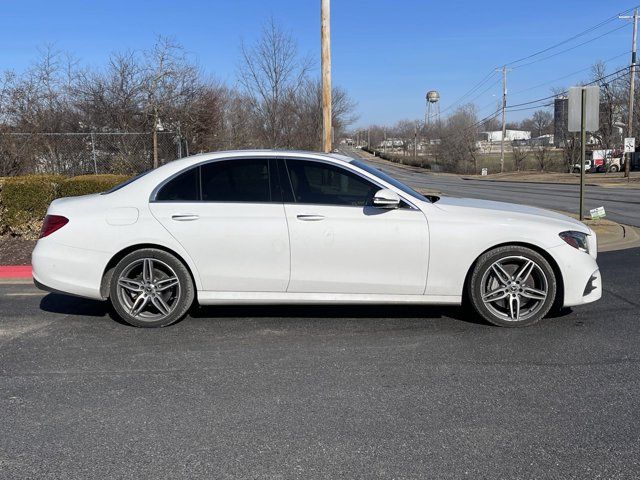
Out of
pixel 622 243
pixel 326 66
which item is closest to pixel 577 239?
pixel 622 243

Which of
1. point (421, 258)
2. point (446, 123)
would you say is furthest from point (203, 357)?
point (446, 123)

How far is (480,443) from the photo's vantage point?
10.4 ft

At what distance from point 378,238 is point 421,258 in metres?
0.42

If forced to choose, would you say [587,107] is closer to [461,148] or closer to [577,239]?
[577,239]

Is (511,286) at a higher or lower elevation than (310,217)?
lower

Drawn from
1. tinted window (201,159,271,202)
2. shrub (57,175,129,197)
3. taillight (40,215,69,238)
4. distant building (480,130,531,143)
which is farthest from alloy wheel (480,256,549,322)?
distant building (480,130,531,143)

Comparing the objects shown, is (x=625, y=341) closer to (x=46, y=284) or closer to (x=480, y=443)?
(x=480, y=443)

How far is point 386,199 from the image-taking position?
501 cm

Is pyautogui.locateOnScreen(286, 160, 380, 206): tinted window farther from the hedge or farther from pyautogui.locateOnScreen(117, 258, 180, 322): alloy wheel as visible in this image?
the hedge

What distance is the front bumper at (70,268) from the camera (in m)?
5.24

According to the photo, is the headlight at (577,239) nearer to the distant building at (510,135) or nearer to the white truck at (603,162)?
the white truck at (603,162)

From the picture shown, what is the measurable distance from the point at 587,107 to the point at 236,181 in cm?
868

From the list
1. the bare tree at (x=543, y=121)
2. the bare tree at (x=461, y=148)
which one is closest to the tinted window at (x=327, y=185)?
the bare tree at (x=461, y=148)

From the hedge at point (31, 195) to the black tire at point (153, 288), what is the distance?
506 centimetres
